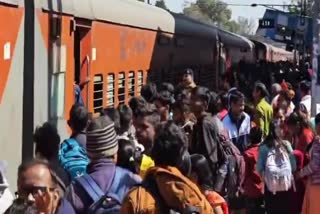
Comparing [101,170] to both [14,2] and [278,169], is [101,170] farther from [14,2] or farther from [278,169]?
[278,169]

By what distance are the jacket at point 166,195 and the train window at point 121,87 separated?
25.9 ft

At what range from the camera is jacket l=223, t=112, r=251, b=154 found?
9.49m

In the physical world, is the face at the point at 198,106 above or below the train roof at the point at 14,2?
below

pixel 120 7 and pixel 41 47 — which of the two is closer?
pixel 41 47

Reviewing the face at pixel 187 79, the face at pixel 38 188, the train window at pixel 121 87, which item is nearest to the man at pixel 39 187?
the face at pixel 38 188

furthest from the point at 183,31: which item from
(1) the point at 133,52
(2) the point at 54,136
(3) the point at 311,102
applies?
(2) the point at 54,136

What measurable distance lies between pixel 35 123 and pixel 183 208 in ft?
11.4

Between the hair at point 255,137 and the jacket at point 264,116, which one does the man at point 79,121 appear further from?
the jacket at point 264,116

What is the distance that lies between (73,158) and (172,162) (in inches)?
73.6

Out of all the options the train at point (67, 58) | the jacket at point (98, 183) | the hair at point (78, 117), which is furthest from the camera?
the train at point (67, 58)

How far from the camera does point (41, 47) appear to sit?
7.96m

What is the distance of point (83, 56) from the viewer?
32.8ft

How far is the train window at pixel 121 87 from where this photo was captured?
12391 mm

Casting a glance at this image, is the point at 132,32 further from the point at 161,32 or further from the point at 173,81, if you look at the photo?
the point at 173,81
